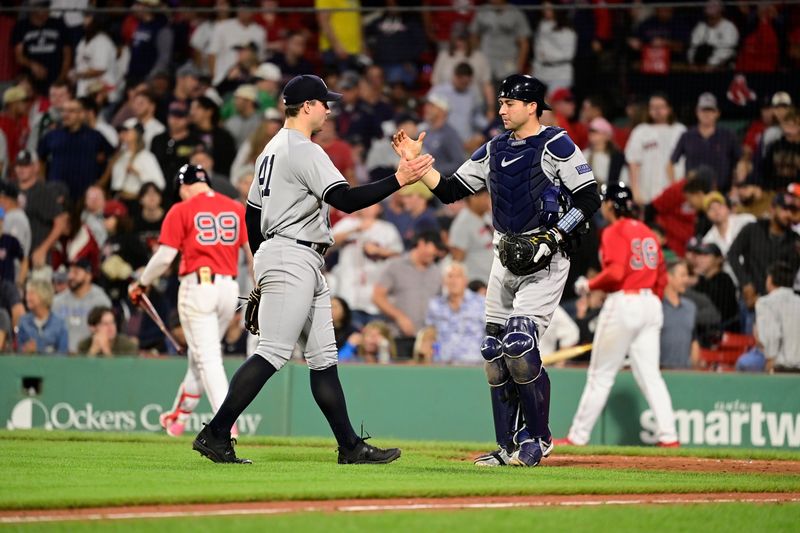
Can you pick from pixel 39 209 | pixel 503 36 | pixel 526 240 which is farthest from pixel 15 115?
pixel 526 240

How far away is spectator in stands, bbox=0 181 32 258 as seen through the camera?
49.1 feet

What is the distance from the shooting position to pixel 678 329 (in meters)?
13.9

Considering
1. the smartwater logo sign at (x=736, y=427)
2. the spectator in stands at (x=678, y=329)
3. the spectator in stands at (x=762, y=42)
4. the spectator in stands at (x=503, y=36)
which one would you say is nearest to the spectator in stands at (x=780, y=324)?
the smartwater logo sign at (x=736, y=427)

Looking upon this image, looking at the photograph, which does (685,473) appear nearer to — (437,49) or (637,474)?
(637,474)

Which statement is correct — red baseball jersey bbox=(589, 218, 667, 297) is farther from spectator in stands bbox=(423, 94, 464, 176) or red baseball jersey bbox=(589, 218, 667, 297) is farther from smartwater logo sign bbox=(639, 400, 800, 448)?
spectator in stands bbox=(423, 94, 464, 176)

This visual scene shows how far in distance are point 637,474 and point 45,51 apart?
398 inches

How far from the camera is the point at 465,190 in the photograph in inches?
361

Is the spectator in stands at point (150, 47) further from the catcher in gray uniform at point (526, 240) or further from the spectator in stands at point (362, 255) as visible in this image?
the catcher in gray uniform at point (526, 240)

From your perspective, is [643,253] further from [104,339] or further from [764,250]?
[104,339]

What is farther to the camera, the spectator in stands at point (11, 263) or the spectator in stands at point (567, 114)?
the spectator in stands at point (567, 114)

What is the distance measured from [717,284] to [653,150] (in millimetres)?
1890

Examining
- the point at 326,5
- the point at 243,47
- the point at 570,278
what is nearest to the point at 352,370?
the point at 570,278

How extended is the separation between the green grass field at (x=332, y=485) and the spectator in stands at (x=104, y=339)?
4108 millimetres

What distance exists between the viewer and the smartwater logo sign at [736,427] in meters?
13.3
